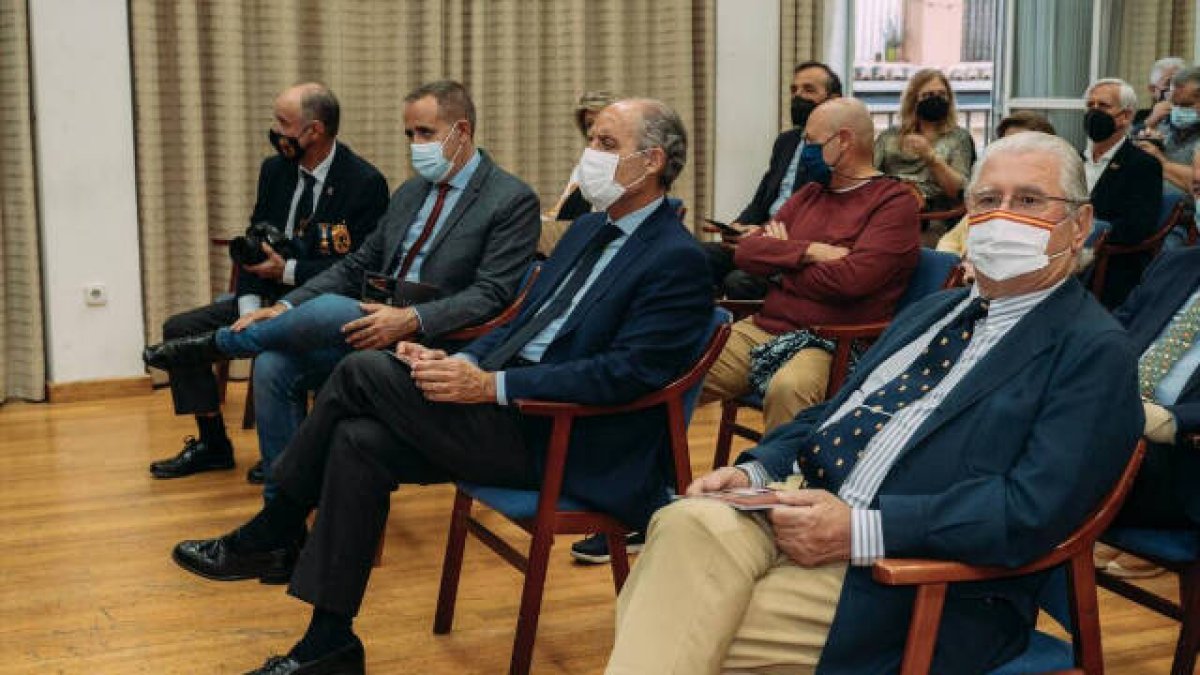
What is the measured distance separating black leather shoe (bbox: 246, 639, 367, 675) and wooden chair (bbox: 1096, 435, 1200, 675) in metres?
1.49

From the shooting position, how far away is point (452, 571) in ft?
10.5

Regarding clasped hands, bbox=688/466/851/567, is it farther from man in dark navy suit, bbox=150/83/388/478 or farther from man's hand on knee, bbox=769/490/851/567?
man in dark navy suit, bbox=150/83/388/478

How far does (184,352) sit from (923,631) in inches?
116

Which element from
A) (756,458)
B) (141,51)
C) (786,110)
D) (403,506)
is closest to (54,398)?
(141,51)

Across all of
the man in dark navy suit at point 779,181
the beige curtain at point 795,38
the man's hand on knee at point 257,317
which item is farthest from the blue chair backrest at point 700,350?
the beige curtain at point 795,38

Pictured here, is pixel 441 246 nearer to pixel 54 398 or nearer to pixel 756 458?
pixel 756 458

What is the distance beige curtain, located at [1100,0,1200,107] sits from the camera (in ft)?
23.2

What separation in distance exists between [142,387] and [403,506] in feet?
6.65

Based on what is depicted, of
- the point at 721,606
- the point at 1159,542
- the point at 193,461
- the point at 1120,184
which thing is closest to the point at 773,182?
the point at 1120,184

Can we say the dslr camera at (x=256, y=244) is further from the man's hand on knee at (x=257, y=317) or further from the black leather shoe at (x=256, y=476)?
the black leather shoe at (x=256, y=476)

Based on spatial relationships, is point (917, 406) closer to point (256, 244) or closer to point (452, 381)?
point (452, 381)

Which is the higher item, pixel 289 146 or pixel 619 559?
pixel 289 146

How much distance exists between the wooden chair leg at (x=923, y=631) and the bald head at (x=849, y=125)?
2.33m

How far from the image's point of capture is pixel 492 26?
614 cm
